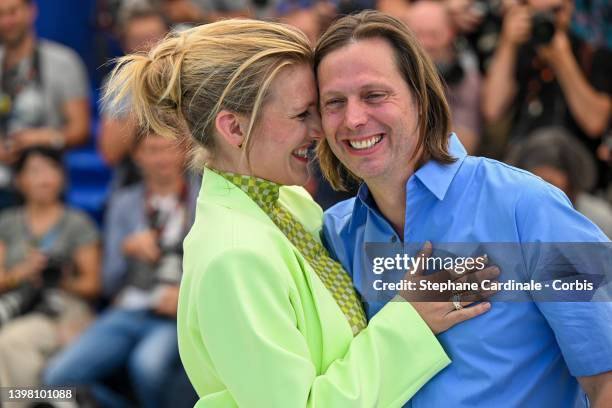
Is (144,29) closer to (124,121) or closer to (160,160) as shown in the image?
(124,121)

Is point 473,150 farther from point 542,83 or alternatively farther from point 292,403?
point 292,403

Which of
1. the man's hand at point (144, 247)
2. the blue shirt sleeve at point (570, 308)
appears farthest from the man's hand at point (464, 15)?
the blue shirt sleeve at point (570, 308)


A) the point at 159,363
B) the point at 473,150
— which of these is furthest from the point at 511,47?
the point at 159,363

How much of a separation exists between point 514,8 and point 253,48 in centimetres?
232

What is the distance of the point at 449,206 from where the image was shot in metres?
2.15

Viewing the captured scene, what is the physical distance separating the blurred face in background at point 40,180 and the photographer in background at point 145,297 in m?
0.36

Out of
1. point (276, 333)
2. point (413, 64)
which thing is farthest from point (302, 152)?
point (276, 333)

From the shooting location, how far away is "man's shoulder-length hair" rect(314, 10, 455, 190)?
7.21 feet

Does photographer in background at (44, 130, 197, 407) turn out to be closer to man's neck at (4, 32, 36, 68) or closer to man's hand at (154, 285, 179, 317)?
man's hand at (154, 285, 179, 317)

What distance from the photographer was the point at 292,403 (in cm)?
201

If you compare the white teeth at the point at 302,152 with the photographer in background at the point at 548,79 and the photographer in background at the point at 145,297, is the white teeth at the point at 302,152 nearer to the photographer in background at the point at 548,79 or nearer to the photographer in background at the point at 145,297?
the photographer in background at the point at 145,297

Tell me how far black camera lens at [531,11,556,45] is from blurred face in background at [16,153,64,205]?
7.17 ft

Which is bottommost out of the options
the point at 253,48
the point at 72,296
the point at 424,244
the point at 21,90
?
the point at 72,296

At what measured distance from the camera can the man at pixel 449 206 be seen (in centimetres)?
204
